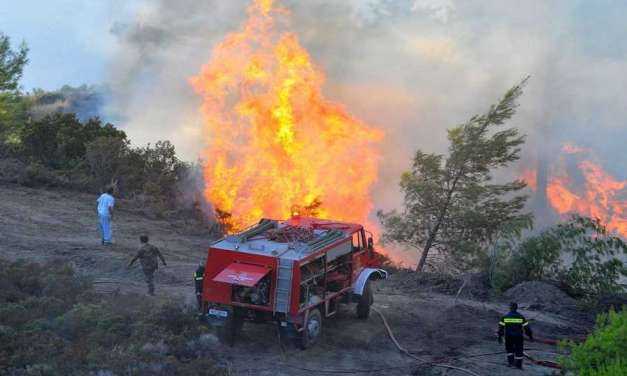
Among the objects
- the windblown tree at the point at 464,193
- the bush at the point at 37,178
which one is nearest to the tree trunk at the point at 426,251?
the windblown tree at the point at 464,193

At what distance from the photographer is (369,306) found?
1434cm

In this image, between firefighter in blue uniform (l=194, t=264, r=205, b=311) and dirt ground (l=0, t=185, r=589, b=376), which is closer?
dirt ground (l=0, t=185, r=589, b=376)

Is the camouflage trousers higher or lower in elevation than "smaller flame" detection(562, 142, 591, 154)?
lower

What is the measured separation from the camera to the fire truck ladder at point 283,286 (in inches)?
446

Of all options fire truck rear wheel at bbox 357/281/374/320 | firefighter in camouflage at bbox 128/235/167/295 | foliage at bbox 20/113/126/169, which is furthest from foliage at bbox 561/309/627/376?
foliage at bbox 20/113/126/169

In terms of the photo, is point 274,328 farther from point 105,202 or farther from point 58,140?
point 58,140

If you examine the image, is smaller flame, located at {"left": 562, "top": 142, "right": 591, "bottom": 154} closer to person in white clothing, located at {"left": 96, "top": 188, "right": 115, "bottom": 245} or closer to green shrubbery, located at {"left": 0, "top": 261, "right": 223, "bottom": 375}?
person in white clothing, located at {"left": 96, "top": 188, "right": 115, "bottom": 245}

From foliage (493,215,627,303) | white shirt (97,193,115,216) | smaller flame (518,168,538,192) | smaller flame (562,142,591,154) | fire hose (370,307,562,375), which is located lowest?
fire hose (370,307,562,375)

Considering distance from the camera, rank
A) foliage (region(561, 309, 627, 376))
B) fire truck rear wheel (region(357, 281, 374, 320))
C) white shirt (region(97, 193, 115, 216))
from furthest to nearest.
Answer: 1. white shirt (region(97, 193, 115, 216))
2. fire truck rear wheel (region(357, 281, 374, 320))
3. foliage (region(561, 309, 627, 376))

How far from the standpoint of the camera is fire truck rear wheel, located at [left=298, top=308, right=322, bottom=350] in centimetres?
1191

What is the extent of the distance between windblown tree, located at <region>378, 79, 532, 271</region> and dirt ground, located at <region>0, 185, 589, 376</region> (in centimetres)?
247

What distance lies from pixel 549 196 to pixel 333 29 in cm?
1708

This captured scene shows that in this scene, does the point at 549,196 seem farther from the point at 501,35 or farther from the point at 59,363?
the point at 59,363

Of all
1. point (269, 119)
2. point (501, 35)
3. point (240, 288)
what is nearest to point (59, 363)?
point (240, 288)
